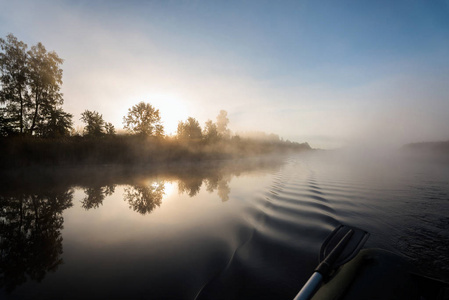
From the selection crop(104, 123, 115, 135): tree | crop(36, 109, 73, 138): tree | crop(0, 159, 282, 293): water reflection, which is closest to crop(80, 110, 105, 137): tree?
crop(104, 123, 115, 135): tree

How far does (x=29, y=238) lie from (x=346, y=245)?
5868mm

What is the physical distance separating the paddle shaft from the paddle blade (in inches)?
1.5

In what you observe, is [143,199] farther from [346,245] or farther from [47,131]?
[47,131]

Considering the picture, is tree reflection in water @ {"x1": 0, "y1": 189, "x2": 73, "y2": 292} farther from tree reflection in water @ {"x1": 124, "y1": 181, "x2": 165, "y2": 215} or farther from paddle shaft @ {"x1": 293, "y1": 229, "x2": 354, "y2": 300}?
paddle shaft @ {"x1": 293, "y1": 229, "x2": 354, "y2": 300}

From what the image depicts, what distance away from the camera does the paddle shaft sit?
1665 millimetres

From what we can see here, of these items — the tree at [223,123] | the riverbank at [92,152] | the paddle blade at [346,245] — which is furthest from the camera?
the tree at [223,123]

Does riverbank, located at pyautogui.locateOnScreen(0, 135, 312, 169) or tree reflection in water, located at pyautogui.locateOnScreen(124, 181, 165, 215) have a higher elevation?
riverbank, located at pyautogui.locateOnScreen(0, 135, 312, 169)

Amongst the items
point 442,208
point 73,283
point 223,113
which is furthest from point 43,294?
point 223,113

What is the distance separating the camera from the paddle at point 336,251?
1790 millimetres

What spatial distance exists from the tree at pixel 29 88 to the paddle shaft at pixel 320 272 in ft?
108

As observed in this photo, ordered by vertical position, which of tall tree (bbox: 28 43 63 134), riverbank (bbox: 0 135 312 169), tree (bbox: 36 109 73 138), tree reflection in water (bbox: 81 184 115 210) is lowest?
tree reflection in water (bbox: 81 184 115 210)

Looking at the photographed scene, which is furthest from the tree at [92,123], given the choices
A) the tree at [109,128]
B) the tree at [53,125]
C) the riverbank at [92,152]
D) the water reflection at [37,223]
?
the water reflection at [37,223]

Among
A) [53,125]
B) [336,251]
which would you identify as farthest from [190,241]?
[53,125]

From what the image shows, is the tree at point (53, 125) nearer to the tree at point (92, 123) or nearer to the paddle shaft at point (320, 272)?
the tree at point (92, 123)
